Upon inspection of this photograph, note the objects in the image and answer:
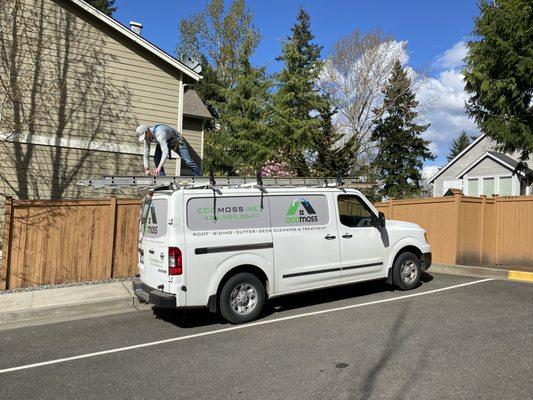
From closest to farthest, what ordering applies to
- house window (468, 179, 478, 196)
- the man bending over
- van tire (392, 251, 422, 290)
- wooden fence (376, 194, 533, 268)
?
van tire (392, 251, 422, 290)
the man bending over
wooden fence (376, 194, 533, 268)
house window (468, 179, 478, 196)

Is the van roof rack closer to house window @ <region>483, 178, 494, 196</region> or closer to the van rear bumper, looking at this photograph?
the van rear bumper

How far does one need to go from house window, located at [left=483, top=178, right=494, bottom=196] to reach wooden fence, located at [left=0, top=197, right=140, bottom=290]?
2099cm

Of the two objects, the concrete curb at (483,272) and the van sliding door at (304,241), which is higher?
the van sliding door at (304,241)

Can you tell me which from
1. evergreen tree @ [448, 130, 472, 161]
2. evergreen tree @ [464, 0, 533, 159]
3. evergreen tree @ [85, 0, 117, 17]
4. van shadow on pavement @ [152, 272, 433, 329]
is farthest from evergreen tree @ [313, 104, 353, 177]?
evergreen tree @ [448, 130, 472, 161]

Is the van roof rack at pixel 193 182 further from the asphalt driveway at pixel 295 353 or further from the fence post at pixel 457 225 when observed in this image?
the fence post at pixel 457 225

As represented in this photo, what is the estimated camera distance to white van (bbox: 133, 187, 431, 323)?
264 inches

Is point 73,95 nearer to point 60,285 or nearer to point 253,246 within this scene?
point 60,285

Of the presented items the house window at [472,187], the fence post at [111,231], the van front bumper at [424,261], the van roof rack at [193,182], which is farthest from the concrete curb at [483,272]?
the house window at [472,187]

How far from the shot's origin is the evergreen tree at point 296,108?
2125cm

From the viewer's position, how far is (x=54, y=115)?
12.5m

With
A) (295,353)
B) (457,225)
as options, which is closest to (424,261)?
(457,225)

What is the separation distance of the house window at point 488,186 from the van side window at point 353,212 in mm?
19676

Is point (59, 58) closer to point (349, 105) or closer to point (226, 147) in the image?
point (226, 147)

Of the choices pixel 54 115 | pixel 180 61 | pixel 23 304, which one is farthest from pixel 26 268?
pixel 180 61
